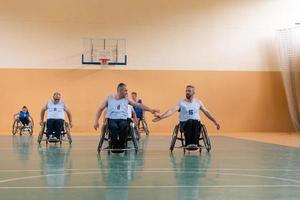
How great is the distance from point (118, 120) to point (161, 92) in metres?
9.52

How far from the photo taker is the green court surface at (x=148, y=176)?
169 inches

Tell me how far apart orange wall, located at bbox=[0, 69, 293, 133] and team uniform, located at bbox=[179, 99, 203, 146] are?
897cm

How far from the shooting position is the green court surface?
14.1ft

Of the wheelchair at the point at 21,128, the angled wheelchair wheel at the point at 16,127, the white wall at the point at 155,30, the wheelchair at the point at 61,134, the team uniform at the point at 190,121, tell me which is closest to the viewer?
the team uniform at the point at 190,121

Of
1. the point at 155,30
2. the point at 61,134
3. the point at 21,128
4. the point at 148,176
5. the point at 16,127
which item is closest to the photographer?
the point at 148,176

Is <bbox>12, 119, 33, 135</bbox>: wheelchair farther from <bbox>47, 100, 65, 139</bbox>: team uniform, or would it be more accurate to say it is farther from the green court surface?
the green court surface

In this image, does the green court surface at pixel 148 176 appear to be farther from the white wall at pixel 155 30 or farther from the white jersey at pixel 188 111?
the white wall at pixel 155 30

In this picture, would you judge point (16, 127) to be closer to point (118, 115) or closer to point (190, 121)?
point (118, 115)

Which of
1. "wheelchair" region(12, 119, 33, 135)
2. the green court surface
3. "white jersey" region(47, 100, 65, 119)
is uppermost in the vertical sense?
"white jersey" region(47, 100, 65, 119)

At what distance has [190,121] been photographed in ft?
27.5

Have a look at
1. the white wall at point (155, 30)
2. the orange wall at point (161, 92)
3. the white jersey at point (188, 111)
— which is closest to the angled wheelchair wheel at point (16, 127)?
the orange wall at point (161, 92)

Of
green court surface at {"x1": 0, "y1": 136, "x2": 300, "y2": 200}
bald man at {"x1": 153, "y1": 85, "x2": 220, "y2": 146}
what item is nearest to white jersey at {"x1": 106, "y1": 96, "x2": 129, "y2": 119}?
green court surface at {"x1": 0, "y1": 136, "x2": 300, "y2": 200}

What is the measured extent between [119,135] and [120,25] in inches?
379

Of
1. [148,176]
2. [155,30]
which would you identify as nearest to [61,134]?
[148,176]
